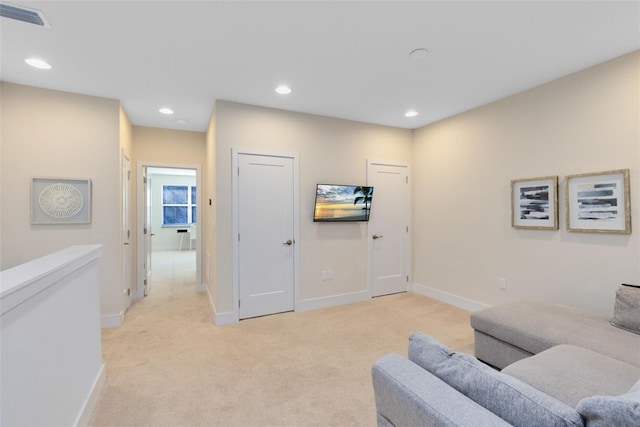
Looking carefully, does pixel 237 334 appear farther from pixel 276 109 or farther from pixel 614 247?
pixel 614 247

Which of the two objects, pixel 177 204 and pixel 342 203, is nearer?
pixel 342 203

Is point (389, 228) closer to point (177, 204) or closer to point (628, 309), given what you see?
point (628, 309)

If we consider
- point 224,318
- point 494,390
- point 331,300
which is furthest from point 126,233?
point 494,390

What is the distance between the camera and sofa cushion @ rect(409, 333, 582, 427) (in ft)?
2.86

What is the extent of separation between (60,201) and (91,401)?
2.31 metres

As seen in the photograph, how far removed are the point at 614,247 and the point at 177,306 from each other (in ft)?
16.6

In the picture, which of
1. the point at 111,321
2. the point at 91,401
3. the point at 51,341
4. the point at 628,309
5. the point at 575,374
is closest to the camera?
the point at 51,341

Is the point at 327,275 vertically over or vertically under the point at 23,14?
under

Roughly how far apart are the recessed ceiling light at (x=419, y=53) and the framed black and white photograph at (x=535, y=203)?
1871 millimetres

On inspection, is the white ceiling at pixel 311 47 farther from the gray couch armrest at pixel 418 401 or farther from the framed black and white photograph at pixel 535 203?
the gray couch armrest at pixel 418 401

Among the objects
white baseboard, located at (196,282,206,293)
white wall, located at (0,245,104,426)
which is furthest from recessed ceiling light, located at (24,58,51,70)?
white baseboard, located at (196,282,206,293)

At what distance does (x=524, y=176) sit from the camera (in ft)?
10.8

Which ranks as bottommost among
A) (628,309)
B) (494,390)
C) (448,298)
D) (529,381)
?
(448,298)

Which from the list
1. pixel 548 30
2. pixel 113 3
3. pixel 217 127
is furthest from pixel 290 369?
pixel 548 30
